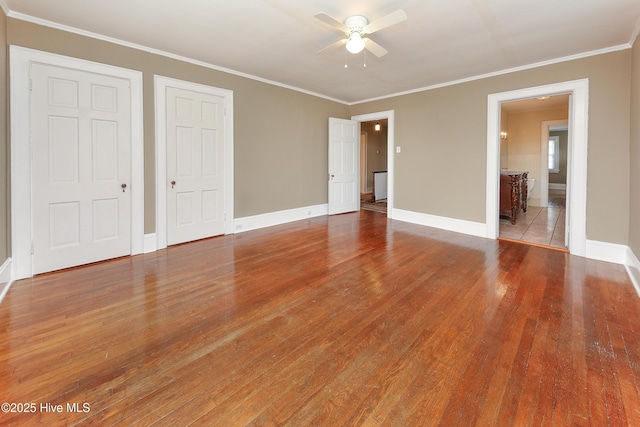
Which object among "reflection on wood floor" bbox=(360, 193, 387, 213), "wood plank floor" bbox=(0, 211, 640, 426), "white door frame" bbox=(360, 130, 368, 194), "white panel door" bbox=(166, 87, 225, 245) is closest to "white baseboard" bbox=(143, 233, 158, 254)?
"white panel door" bbox=(166, 87, 225, 245)

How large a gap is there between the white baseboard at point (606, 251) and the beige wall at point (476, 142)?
69 mm

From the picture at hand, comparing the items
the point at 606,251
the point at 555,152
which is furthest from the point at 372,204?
the point at 555,152

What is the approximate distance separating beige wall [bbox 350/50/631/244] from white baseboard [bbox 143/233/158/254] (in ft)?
14.2

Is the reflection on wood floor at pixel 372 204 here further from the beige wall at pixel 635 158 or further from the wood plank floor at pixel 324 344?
the beige wall at pixel 635 158

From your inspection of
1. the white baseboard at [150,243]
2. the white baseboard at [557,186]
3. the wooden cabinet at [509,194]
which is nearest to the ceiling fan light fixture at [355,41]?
the white baseboard at [150,243]

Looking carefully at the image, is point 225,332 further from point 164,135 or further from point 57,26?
point 57,26

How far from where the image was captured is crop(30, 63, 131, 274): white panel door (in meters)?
3.11

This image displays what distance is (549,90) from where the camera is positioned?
4086 millimetres

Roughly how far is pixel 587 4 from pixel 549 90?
1.59 meters

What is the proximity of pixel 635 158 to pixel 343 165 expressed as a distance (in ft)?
14.8

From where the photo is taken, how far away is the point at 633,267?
320 cm

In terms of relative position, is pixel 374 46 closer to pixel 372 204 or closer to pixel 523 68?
pixel 523 68

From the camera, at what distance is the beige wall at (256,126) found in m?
3.31

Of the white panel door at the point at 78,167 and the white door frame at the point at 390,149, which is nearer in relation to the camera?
the white panel door at the point at 78,167
